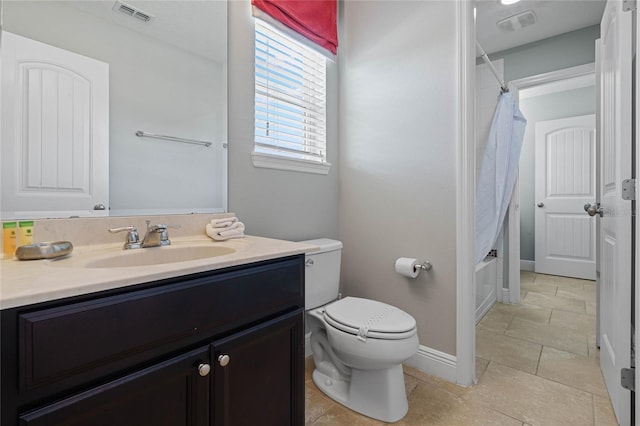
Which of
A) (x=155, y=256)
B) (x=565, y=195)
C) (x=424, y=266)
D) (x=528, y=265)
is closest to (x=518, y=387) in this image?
(x=424, y=266)

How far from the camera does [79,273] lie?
696mm

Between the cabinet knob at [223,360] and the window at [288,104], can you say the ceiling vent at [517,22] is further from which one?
the cabinet knob at [223,360]

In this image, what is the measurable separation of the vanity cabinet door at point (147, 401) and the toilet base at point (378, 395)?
835mm

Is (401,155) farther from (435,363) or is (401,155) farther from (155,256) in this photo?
(155,256)

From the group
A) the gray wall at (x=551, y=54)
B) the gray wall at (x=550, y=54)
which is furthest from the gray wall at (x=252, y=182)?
the gray wall at (x=551, y=54)

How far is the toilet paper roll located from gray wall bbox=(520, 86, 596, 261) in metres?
3.54

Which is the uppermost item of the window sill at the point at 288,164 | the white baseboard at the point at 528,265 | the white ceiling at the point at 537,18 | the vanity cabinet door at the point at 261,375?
the white ceiling at the point at 537,18

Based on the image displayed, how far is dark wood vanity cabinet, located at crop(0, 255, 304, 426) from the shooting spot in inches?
22.3

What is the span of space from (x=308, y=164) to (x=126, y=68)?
3.38ft

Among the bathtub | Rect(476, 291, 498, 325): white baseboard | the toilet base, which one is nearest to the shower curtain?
the bathtub

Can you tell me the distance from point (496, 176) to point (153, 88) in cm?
260

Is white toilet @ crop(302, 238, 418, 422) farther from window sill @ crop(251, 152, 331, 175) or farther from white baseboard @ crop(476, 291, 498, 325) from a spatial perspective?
white baseboard @ crop(476, 291, 498, 325)

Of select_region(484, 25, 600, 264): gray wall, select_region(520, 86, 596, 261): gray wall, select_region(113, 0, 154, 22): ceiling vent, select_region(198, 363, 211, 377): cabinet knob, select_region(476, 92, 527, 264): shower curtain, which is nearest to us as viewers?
select_region(198, 363, 211, 377): cabinet knob

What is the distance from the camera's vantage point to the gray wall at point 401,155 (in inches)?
65.1
